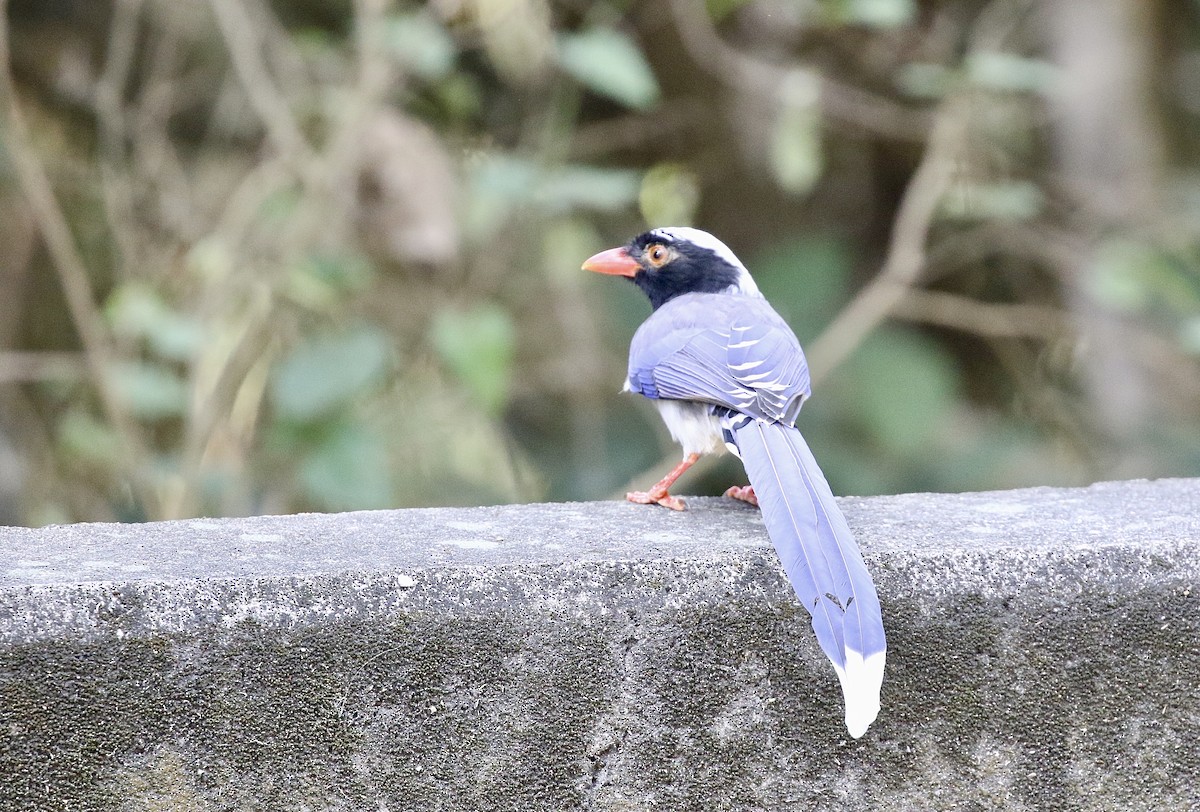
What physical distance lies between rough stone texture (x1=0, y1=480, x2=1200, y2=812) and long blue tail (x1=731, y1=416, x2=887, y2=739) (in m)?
0.06

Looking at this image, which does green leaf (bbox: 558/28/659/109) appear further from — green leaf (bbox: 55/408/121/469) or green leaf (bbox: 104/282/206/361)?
green leaf (bbox: 55/408/121/469)

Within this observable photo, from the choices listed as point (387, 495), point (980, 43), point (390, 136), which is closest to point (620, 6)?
point (390, 136)

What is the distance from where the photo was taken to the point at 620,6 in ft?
17.5

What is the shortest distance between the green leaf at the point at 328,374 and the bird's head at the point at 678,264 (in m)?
1.20

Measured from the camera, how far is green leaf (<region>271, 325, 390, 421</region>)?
4.41 metres

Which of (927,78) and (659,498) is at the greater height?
(927,78)

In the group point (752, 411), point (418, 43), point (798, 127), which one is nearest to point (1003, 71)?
point (798, 127)

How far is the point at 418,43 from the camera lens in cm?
429

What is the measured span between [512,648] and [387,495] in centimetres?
263

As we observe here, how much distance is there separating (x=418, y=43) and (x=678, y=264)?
134cm

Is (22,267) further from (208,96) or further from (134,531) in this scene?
(134,531)

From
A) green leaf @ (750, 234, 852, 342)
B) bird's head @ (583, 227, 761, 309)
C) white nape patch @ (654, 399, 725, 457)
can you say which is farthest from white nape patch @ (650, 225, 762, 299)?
green leaf @ (750, 234, 852, 342)

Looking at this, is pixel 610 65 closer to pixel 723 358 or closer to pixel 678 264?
pixel 678 264

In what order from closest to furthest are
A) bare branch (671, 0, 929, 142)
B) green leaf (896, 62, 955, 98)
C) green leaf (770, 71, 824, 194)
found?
green leaf (896, 62, 955, 98) → green leaf (770, 71, 824, 194) → bare branch (671, 0, 929, 142)
